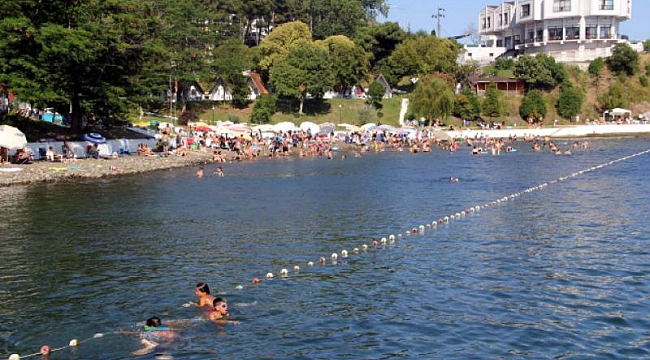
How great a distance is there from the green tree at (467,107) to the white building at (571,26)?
26322 millimetres

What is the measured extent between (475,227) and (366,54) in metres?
76.9

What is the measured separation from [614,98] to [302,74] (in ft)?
160

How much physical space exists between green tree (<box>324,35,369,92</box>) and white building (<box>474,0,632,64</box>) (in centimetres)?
3688

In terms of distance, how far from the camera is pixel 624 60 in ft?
364

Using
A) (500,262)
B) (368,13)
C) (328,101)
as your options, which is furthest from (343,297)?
(368,13)

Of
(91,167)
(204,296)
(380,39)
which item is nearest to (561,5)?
(380,39)

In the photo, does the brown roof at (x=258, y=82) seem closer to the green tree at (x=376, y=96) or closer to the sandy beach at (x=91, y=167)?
the green tree at (x=376, y=96)

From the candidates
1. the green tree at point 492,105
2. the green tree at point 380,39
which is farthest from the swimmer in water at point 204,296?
the green tree at point 380,39

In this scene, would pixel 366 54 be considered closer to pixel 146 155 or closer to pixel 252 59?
pixel 252 59

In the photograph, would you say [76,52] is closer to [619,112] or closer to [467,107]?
[467,107]

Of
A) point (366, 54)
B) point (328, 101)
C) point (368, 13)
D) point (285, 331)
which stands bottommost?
point (285, 331)

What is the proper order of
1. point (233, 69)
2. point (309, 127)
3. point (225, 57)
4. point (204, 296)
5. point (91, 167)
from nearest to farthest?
point (204, 296) → point (91, 167) → point (309, 127) → point (233, 69) → point (225, 57)

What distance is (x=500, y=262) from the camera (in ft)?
67.3

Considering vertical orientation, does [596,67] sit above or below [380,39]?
below
